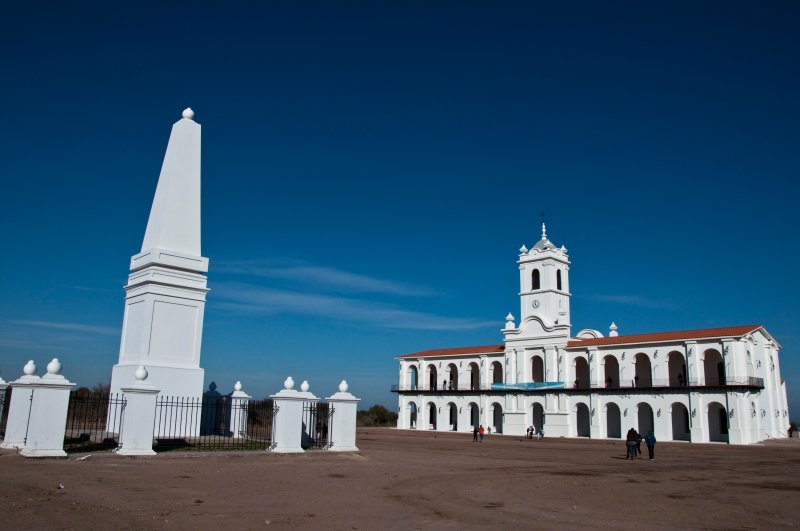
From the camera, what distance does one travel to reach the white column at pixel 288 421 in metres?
17.6

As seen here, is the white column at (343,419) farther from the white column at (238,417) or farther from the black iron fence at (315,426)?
the white column at (238,417)

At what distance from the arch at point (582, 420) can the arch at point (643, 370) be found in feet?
15.6

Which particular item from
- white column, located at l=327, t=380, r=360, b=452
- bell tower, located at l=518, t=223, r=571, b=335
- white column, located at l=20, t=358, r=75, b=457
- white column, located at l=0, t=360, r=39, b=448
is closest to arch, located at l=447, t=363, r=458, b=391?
bell tower, located at l=518, t=223, r=571, b=335

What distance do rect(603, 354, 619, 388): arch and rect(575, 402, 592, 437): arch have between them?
2.83 m

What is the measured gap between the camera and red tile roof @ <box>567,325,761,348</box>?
43719 millimetres

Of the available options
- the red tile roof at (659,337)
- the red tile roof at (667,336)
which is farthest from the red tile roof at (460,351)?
the red tile roof at (667,336)

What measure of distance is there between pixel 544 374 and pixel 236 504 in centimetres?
4609

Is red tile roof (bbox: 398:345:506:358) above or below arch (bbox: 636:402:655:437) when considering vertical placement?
above

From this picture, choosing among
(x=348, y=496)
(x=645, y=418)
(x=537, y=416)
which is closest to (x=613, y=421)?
(x=645, y=418)

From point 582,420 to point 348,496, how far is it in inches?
1761

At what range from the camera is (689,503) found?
12.1 meters

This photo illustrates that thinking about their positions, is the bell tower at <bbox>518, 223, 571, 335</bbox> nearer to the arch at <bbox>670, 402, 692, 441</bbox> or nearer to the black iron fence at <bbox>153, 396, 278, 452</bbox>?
the arch at <bbox>670, 402, 692, 441</bbox>

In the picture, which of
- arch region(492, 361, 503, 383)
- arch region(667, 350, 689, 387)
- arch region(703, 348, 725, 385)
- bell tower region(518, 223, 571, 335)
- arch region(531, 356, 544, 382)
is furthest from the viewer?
arch region(492, 361, 503, 383)

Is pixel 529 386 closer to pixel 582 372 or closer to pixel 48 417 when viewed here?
pixel 582 372
